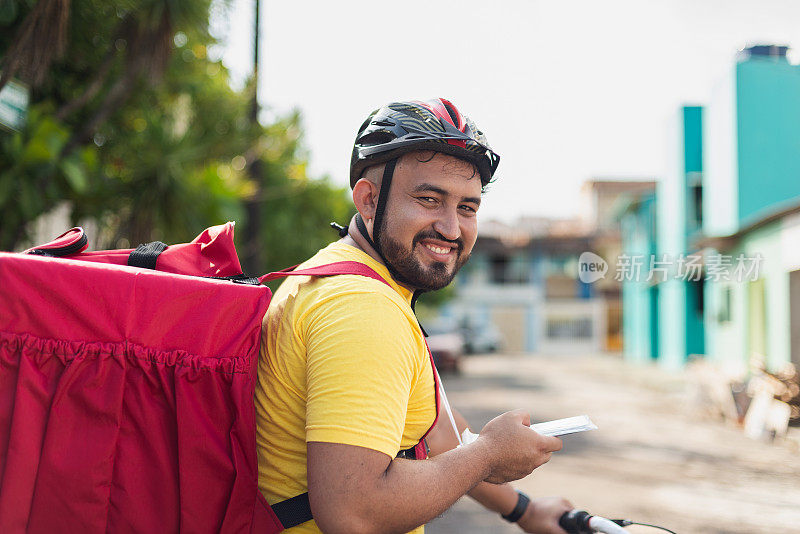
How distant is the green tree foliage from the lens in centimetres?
544

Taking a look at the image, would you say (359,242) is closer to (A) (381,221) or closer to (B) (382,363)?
(A) (381,221)

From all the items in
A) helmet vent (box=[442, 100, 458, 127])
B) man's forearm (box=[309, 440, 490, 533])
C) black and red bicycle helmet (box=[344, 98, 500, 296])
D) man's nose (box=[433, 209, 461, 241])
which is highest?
helmet vent (box=[442, 100, 458, 127])

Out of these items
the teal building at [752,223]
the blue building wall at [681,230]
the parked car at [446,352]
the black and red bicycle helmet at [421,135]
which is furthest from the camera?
the blue building wall at [681,230]

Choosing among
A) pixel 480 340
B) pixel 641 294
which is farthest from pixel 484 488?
pixel 480 340

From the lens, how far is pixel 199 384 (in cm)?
143

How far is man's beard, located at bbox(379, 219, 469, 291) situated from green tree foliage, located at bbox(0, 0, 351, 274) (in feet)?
12.2

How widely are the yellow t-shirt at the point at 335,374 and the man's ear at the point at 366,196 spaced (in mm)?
123

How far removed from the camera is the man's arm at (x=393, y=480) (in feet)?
4.25

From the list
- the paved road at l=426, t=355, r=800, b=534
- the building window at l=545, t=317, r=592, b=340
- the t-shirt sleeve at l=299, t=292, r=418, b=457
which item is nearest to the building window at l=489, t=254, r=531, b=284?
the building window at l=545, t=317, r=592, b=340

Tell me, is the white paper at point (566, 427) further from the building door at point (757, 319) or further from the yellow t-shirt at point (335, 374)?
the building door at point (757, 319)

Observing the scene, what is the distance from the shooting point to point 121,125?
7.96 metres

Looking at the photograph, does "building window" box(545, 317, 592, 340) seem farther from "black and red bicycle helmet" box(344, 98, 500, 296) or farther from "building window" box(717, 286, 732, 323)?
"black and red bicycle helmet" box(344, 98, 500, 296)

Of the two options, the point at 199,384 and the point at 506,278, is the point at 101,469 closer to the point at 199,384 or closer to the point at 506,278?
the point at 199,384

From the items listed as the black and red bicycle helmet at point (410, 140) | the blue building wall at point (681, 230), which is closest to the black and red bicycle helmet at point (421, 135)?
the black and red bicycle helmet at point (410, 140)
